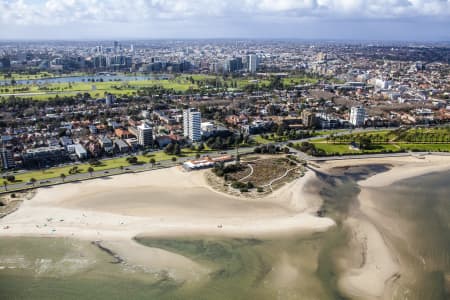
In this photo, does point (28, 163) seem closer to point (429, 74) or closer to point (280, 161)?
point (280, 161)

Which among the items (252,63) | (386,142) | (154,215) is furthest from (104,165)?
(252,63)

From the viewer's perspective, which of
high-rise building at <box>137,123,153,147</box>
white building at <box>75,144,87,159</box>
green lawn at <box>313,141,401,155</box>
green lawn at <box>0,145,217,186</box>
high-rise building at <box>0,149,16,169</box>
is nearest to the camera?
green lawn at <box>0,145,217,186</box>

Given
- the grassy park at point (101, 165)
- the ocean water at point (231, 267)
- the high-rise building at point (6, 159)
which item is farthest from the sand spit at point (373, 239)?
the high-rise building at point (6, 159)

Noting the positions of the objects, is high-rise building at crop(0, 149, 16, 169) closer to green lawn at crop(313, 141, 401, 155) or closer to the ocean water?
the ocean water

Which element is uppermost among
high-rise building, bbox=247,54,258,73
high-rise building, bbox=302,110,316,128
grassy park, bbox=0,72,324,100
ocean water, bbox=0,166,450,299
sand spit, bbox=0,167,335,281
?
high-rise building, bbox=247,54,258,73

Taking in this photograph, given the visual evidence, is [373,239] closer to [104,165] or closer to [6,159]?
[104,165]

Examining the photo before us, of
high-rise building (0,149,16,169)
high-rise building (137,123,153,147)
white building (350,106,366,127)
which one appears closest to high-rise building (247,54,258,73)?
white building (350,106,366,127)
